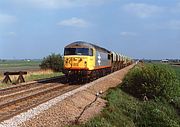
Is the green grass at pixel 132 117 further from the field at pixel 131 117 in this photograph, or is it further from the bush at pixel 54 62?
the bush at pixel 54 62

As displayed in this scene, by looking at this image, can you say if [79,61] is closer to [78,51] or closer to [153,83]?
[78,51]

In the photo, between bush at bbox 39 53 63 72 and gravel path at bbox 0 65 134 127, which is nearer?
gravel path at bbox 0 65 134 127

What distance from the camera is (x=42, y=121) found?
1170 cm

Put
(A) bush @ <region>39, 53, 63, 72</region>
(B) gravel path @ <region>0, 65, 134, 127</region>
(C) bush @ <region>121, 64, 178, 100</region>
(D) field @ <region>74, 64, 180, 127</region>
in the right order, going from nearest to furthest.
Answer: (B) gravel path @ <region>0, 65, 134, 127</region>
(D) field @ <region>74, 64, 180, 127</region>
(C) bush @ <region>121, 64, 178, 100</region>
(A) bush @ <region>39, 53, 63, 72</region>

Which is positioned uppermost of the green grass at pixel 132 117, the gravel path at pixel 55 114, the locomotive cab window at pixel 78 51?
the locomotive cab window at pixel 78 51

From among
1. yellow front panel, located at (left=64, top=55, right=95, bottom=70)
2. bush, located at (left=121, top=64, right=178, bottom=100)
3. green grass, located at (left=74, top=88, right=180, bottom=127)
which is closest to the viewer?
green grass, located at (left=74, top=88, right=180, bottom=127)

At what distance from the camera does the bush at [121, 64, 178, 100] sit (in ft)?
78.3

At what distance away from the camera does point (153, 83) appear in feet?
79.5

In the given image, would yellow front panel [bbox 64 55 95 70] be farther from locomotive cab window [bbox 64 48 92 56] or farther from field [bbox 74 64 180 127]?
field [bbox 74 64 180 127]

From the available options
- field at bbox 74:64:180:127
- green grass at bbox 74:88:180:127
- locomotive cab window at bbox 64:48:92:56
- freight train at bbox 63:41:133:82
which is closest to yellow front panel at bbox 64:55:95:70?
freight train at bbox 63:41:133:82

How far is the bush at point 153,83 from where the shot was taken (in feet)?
78.3

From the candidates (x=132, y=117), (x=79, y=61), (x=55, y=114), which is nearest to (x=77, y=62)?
(x=79, y=61)

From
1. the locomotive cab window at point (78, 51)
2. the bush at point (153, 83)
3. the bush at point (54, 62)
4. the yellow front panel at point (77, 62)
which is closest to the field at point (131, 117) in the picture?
the bush at point (153, 83)

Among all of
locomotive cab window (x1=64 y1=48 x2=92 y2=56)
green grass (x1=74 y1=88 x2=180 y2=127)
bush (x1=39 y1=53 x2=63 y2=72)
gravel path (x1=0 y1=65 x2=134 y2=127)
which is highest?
locomotive cab window (x1=64 y1=48 x2=92 y2=56)
